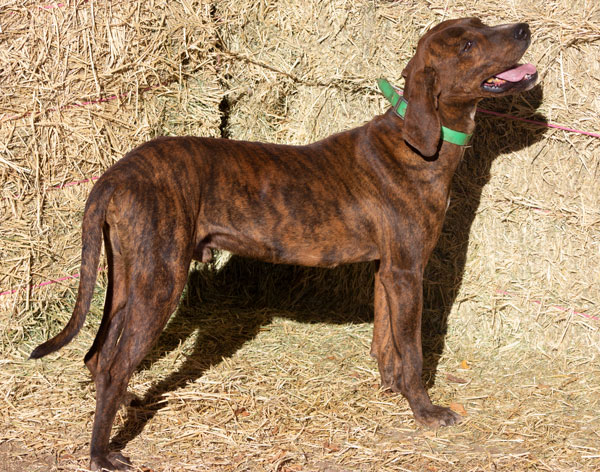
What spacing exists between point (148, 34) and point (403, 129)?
2.30 metres

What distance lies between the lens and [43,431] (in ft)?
13.8

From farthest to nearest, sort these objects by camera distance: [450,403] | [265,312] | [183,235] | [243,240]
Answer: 1. [265,312]
2. [450,403]
3. [243,240]
4. [183,235]

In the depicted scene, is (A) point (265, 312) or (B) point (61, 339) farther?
(A) point (265, 312)

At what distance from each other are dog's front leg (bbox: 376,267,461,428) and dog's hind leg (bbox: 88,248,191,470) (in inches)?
56.4

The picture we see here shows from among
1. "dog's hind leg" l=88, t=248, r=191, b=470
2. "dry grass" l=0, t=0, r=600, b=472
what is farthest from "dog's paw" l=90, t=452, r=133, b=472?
"dry grass" l=0, t=0, r=600, b=472

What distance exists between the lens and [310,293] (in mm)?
6711

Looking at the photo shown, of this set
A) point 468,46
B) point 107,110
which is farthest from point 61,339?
point 468,46

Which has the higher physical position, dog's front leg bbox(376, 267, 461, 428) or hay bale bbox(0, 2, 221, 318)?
hay bale bbox(0, 2, 221, 318)

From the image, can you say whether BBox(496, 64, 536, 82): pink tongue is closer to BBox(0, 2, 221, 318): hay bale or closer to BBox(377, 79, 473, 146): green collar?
BBox(377, 79, 473, 146): green collar

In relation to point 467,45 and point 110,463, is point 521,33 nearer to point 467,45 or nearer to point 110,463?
point 467,45

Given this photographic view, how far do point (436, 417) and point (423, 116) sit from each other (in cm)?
194

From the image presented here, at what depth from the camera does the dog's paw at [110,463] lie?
372cm

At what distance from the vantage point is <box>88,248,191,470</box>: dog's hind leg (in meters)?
3.76

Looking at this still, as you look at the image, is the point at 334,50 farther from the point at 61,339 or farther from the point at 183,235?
the point at 61,339
